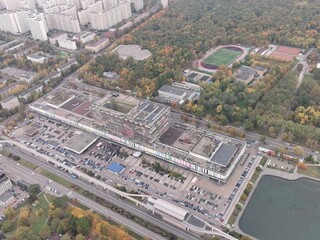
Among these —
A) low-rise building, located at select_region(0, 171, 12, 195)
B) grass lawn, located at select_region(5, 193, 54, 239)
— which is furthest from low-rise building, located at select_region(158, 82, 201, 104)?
low-rise building, located at select_region(0, 171, 12, 195)

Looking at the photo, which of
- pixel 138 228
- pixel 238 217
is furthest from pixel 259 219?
pixel 138 228

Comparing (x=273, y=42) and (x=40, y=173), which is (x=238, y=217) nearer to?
(x=40, y=173)

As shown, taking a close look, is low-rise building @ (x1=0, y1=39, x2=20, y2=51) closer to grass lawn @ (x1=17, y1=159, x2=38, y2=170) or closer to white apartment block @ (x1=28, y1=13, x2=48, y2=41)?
white apartment block @ (x1=28, y1=13, x2=48, y2=41)

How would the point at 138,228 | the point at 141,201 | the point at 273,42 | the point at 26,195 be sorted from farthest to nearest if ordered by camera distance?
the point at 273,42 < the point at 26,195 < the point at 141,201 < the point at 138,228

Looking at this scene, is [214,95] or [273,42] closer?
[214,95]

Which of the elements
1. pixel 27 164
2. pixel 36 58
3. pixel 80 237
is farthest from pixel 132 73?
pixel 80 237

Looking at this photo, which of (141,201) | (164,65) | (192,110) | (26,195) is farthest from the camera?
(164,65)
